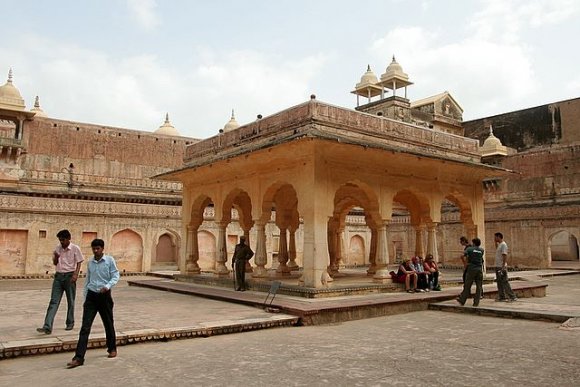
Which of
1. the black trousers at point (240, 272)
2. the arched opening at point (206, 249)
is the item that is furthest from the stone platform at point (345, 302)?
the arched opening at point (206, 249)

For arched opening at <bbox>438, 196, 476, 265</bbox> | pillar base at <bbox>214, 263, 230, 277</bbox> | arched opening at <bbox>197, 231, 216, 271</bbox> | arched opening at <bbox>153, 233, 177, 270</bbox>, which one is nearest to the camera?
pillar base at <bbox>214, 263, 230, 277</bbox>

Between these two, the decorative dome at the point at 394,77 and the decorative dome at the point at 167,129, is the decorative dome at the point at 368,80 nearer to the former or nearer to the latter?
the decorative dome at the point at 394,77

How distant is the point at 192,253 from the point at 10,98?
1685 centimetres

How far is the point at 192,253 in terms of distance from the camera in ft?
52.9

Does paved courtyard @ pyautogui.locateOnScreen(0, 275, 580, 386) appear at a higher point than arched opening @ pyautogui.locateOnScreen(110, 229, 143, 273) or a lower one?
lower

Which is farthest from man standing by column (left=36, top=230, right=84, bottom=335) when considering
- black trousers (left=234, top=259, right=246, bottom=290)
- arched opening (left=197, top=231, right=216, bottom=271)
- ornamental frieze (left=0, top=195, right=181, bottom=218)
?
arched opening (left=197, top=231, right=216, bottom=271)

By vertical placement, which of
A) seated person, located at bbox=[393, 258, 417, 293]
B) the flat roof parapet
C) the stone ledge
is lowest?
the stone ledge

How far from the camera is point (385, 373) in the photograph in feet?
16.8

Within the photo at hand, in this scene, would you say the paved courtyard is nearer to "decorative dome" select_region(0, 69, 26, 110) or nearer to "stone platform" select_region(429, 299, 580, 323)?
"stone platform" select_region(429, 299, 580, 323)

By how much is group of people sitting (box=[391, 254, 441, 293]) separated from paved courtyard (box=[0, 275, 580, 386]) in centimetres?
390

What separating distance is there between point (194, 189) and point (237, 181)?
2942 millimetres

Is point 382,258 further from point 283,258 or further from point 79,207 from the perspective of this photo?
point 79,207

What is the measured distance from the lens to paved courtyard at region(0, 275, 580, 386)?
15.9 ft

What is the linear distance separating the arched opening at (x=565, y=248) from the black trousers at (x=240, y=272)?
26.9 meters
